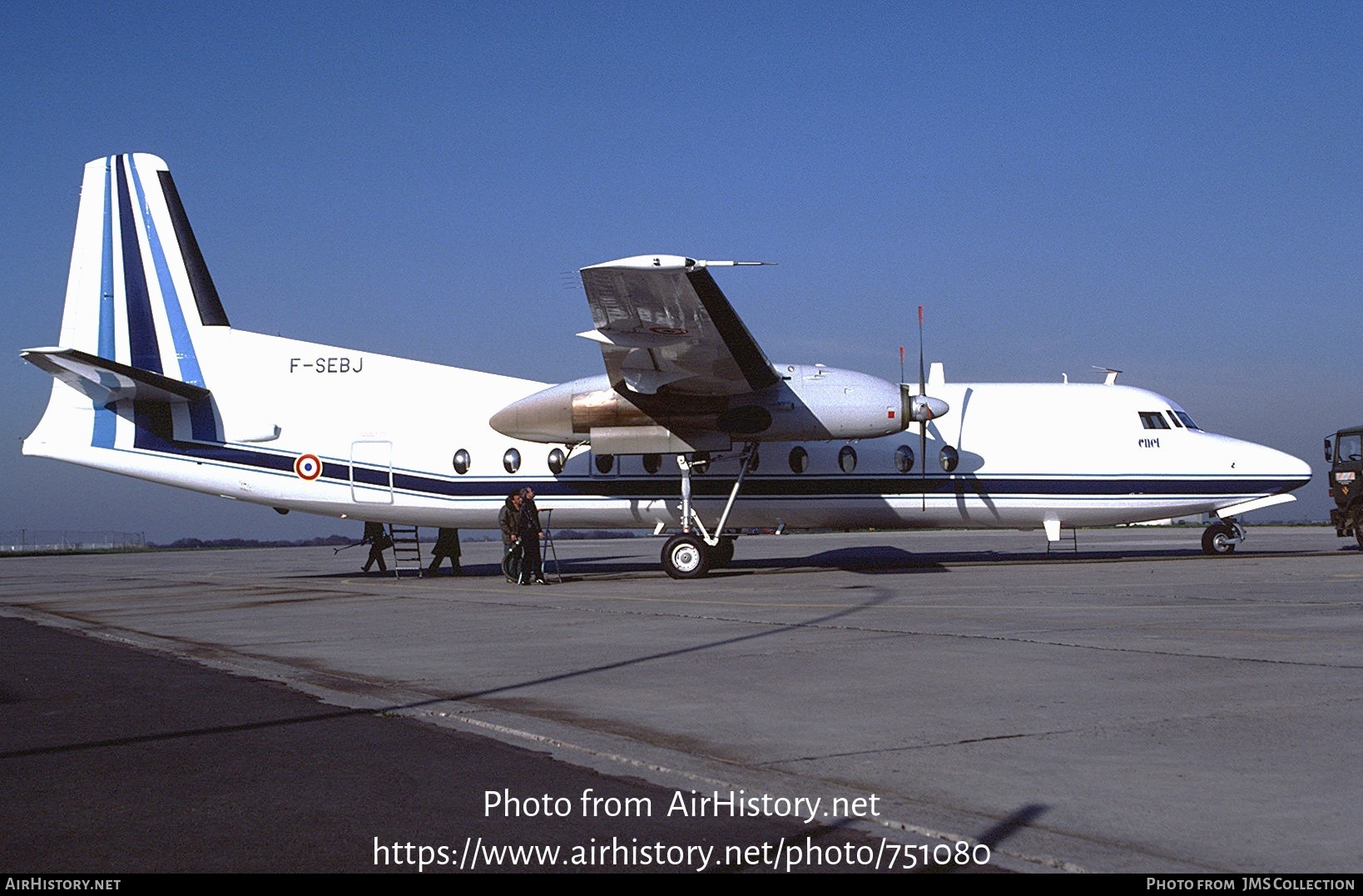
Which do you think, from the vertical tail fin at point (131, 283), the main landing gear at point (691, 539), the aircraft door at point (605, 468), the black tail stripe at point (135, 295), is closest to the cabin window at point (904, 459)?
the main landing gear at point (691, 539)

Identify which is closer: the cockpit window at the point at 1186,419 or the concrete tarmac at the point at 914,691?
the concrete tarmac at the point at 914,691

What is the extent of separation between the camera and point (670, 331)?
18125 mm

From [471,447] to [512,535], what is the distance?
2470 mm

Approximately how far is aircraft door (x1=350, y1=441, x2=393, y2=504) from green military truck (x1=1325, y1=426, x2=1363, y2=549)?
2125cm

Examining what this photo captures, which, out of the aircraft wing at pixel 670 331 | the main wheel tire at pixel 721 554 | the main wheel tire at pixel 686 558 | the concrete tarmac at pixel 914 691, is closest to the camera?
the concrete tarmac at pixel 914 691

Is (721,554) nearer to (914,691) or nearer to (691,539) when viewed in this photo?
(691,539)

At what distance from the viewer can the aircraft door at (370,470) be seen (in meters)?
22.3

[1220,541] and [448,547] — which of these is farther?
[448,547]

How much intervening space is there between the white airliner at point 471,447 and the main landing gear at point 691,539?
0.15 ft

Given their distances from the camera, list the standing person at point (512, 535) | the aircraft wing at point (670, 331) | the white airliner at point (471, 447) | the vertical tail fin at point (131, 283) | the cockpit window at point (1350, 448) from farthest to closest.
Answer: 1. the cockpit window at point (1350, 448)
2. the vertical tail fin at point (131, 283)
3. the white airliner at point (471, 447)
4. the standing person at point (512, 535)
5. the aircraft wing at point (670, 331)

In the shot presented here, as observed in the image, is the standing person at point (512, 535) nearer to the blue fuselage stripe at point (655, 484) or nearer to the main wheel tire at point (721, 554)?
the blue fuselage stripe at point (655, 484)

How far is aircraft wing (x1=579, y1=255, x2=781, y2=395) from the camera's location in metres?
16.3

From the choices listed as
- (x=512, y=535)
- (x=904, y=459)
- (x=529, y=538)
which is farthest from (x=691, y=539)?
(x=904, y=459)

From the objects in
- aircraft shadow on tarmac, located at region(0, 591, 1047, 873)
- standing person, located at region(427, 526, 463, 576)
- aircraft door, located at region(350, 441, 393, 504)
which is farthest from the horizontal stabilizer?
aircraft shadow on tarmac, located at region(0, 591, 1047, 873)
